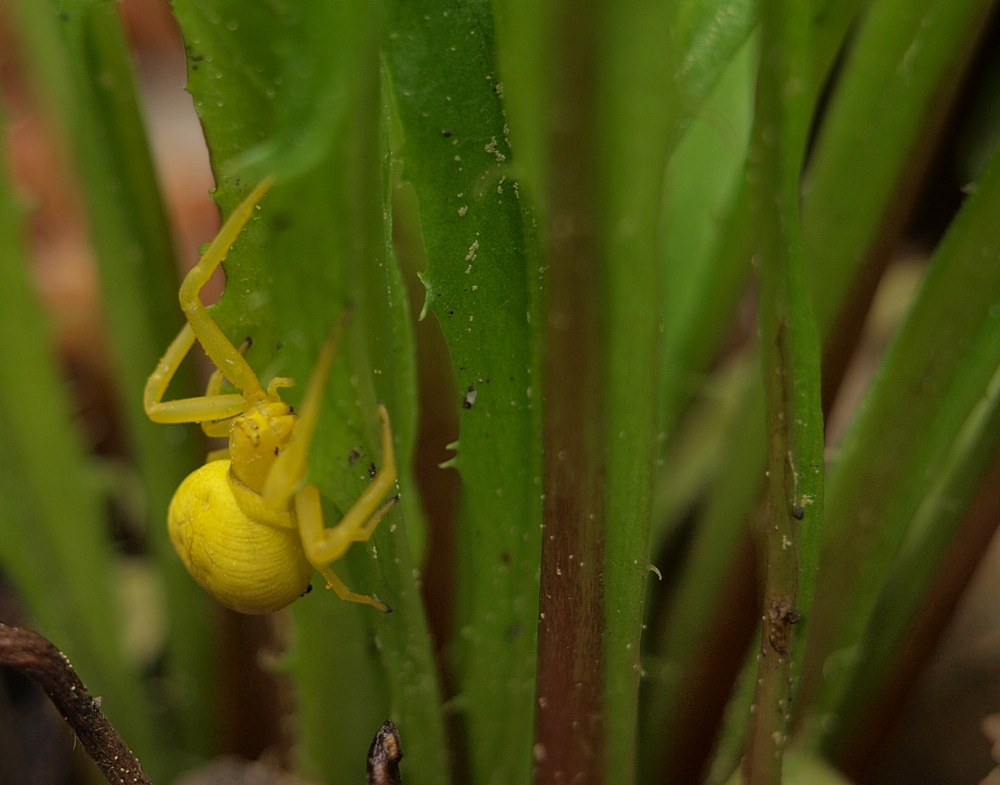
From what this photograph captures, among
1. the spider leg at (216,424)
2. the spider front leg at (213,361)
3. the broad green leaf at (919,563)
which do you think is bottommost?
the broad green leaf at (919,563)

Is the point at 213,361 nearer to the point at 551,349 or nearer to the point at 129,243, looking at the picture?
the point at 129,243

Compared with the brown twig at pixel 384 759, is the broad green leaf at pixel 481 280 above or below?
above

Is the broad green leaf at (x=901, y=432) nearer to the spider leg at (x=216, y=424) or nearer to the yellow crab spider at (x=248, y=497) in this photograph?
the yellow crab spider at (x=248, y=497)

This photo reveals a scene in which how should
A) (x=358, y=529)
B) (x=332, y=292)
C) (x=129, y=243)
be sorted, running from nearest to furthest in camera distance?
(x=332, y=292) → (x=358, y=529) → (x=129, y=243)

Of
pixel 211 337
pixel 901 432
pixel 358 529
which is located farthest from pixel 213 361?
pixel 901 432

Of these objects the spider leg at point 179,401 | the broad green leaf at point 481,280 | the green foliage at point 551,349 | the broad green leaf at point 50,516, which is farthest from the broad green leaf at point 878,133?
the broad green leaf at point 50,516

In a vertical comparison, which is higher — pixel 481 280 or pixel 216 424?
pixel 481 280

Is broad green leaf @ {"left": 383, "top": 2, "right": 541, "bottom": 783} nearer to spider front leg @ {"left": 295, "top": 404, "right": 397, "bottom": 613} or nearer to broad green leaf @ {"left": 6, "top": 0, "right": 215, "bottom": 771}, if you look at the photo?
spider front leg @ {"left": 295, "top": 404, "right": 397, "bottom": 613}

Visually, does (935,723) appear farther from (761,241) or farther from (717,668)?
(761,241)
